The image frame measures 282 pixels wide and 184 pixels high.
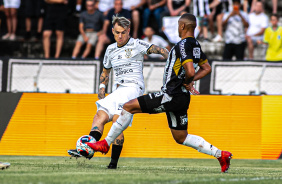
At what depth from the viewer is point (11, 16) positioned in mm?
18438

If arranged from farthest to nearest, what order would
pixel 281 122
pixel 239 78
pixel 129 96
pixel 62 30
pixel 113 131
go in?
pixel 62 30 → pixel 239 78 → pixel 281 122 → pixel 129 96 → pixel 113 131

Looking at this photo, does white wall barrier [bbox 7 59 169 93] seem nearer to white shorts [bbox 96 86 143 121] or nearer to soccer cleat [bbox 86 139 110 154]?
white shorts [bbox 96 86 143 121]

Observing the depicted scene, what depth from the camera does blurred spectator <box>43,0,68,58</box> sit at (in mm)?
17234

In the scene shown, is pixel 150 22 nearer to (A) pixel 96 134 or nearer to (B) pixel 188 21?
(A) pixel 96 134

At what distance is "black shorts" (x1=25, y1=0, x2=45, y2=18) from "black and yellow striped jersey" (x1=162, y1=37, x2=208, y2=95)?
11156 mm

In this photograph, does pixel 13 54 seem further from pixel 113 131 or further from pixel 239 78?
pixel 113 131

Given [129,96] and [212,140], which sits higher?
[129,96]

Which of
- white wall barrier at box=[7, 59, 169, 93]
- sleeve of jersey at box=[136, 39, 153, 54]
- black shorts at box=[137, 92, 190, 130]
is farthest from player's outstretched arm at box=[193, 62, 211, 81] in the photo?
white wall barrier at box=[7, 59, 169, 93]

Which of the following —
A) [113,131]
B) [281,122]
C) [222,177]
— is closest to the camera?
[222,177]

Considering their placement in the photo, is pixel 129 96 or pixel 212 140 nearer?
pixel 129 96

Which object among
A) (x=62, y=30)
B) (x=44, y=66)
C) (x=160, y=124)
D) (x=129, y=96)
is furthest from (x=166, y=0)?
(x=129, y=96)

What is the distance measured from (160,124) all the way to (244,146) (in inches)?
75.1

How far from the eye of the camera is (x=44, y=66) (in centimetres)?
1600

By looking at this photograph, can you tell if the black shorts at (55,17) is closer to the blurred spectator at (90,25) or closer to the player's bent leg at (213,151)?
the blurred spectator at (90,25)
